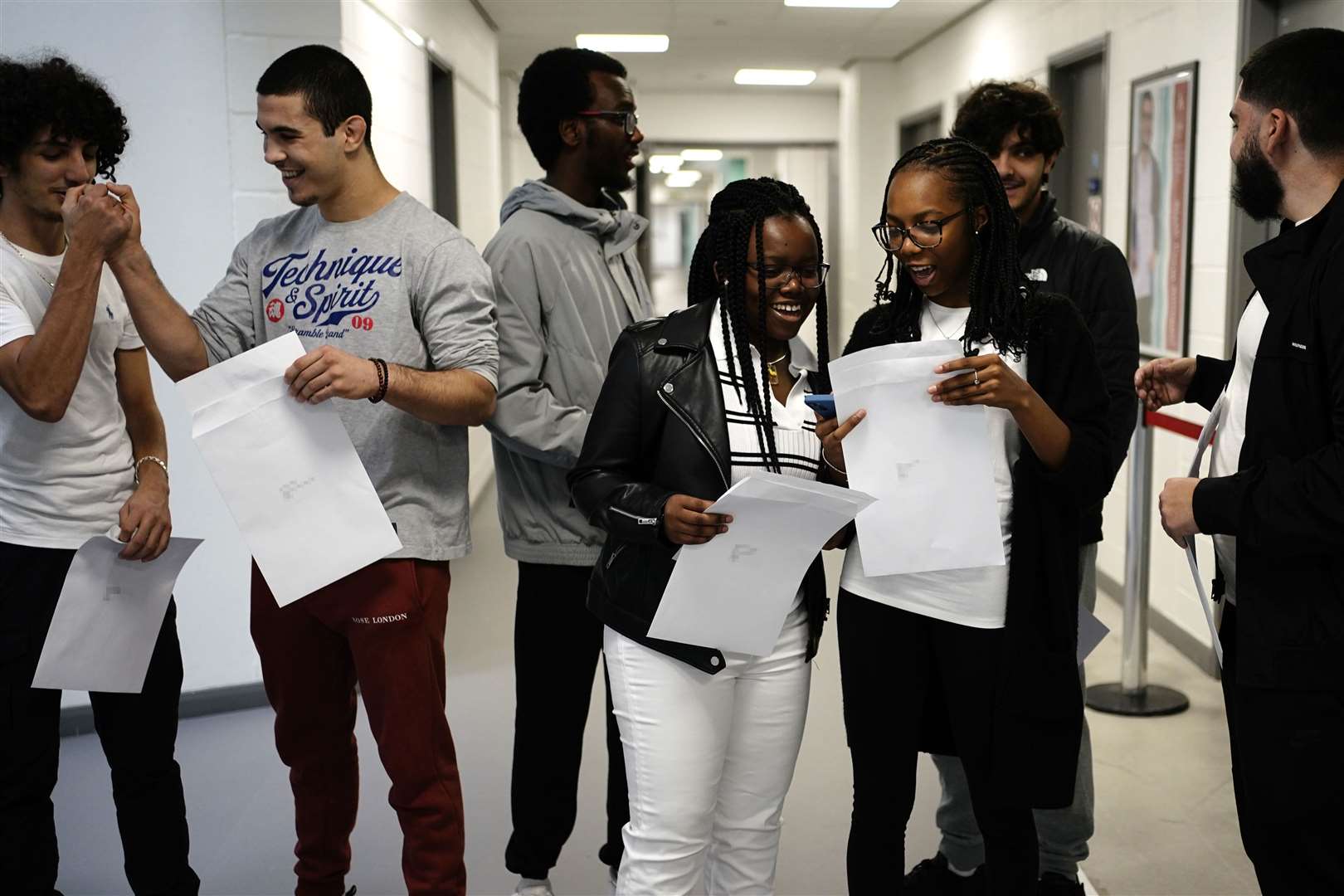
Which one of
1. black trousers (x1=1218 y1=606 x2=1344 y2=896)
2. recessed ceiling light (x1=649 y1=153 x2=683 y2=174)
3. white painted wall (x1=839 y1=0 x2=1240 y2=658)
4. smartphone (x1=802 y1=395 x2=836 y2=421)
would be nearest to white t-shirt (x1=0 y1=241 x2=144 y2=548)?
smartphone (x1=802 y1=395 x2=836 y2=421)

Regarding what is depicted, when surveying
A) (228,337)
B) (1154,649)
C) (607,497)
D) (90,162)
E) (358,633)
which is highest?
(90,162)

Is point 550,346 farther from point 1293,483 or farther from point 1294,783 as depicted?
point 1294,783

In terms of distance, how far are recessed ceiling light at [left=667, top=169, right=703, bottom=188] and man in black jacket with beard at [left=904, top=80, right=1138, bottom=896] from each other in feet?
68.2

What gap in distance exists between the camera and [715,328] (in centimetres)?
175

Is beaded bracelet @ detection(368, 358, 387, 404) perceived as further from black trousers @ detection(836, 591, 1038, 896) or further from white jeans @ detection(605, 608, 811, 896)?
black trousers @ detection(836, 591, 1038, 896)

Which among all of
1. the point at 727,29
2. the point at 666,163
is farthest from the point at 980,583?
the point at 666,163

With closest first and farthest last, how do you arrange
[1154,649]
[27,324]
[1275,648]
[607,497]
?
1. [1275,648]
2. [607,497]
3. [27,324]
4. [1154,649]

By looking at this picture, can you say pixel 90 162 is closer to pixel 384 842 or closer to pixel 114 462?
pixel 114 462

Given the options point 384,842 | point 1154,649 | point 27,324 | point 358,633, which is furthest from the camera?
point 1154,649

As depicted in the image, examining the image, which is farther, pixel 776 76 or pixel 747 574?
pixel 776 76

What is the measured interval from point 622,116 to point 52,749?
1.56m

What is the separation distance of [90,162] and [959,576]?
62.7 inches

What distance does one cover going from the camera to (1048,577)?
5.69 feet

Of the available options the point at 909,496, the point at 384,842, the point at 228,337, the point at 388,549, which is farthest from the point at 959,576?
the point at 384,842
